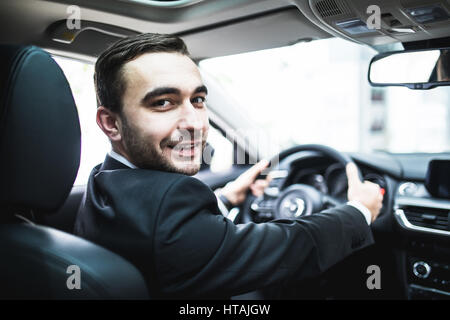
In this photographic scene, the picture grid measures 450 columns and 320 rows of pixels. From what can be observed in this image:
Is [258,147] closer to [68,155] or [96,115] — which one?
[96,115]

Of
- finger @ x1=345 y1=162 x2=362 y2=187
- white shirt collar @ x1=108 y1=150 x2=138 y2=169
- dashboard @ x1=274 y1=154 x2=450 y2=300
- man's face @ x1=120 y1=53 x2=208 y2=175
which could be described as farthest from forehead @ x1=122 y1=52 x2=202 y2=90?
dashboard @ x1=274 y1=154 x2=450 y2=300

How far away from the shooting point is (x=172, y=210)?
1.24m

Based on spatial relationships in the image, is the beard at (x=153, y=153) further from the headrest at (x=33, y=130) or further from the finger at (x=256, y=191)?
the finger at (x=256, y=191)

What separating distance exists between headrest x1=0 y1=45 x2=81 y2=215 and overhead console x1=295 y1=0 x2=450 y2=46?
1075mm

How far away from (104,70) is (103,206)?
514 millimetres

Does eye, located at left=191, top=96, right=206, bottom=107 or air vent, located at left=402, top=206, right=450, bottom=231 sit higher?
eye, located at left=191, top=96, right=206, bottom=107

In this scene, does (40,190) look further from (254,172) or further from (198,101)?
(254,172)

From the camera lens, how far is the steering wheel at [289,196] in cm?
230

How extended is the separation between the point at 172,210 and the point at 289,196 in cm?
127

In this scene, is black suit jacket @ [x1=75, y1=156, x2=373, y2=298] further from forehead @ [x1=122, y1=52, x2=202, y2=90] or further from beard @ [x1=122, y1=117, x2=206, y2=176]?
forehead @ [x1=122, y1=52, x2=202, y2=90]

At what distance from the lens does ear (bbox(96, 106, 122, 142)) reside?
1526 millimetres

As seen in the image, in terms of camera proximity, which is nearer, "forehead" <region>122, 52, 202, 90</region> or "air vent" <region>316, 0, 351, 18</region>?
"forehead" <region>122, 52, 202, 90</region>

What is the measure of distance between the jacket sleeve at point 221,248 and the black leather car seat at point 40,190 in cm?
13

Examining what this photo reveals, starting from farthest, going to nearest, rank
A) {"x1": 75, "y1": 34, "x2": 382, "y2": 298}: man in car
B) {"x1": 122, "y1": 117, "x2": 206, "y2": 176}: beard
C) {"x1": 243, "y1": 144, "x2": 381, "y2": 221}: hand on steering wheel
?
{"x1": 243, "y1": 144, "x2": 381, "y2": 221}: hand on steering wheel → {"x1": 122, "y1": 117, "x2": 206, "y2": 176}: beard → {"x1": 75, "y1": 34, "x2": 382, "y2": 298}: man in car
